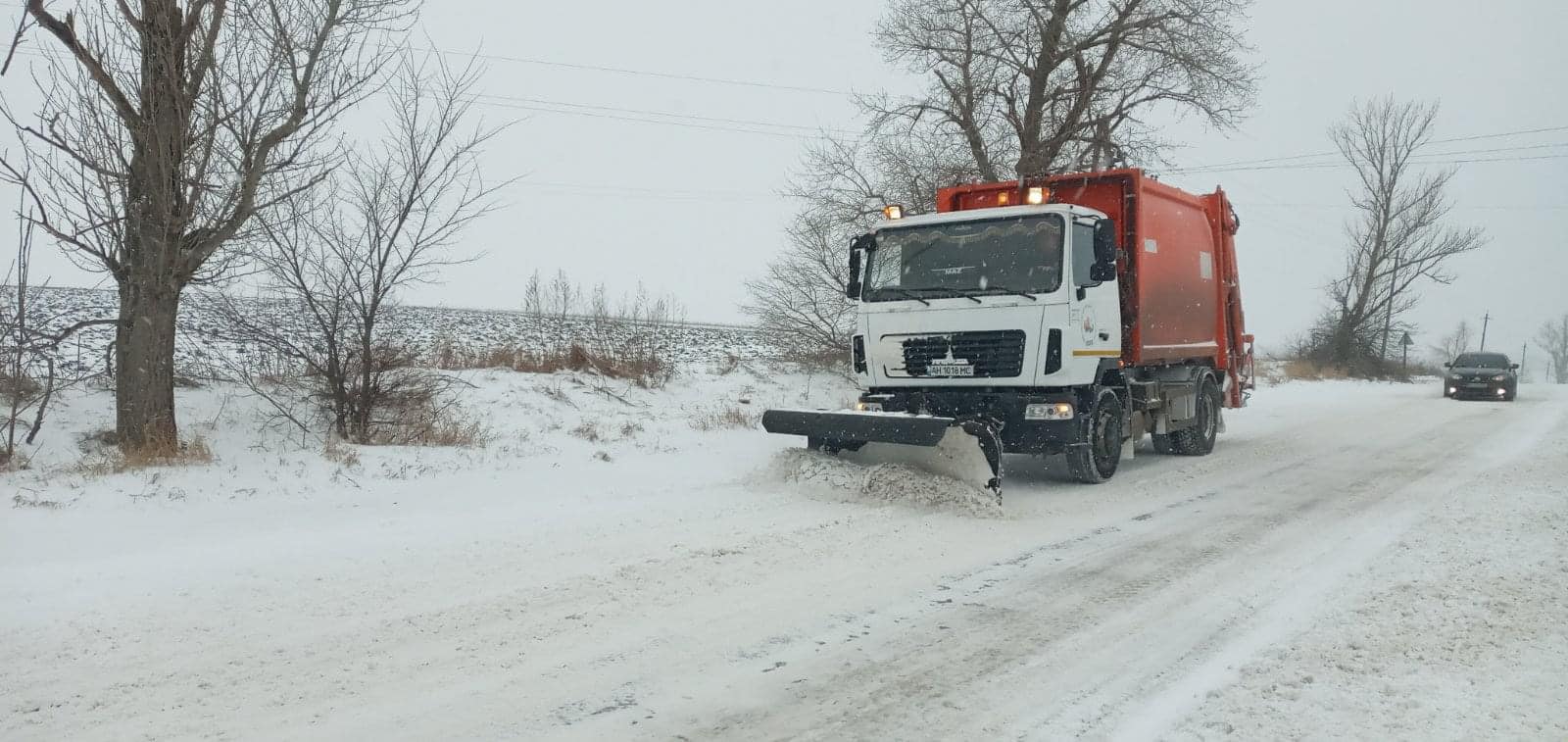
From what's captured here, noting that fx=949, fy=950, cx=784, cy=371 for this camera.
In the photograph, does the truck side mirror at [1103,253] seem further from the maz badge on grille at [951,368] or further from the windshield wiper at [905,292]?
the windshield wiper at [905,292]

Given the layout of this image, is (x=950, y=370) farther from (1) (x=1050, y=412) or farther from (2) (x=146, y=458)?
(2) (x=146, y=458)

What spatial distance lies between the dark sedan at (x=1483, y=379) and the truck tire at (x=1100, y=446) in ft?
71.6

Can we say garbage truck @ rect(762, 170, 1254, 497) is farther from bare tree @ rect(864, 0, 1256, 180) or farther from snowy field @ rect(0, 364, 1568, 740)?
bare tree @ rect(864, 0, 1256, 180)

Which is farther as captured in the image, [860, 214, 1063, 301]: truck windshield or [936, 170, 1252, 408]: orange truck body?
[936, 170, 1252, 408]: orange truck body

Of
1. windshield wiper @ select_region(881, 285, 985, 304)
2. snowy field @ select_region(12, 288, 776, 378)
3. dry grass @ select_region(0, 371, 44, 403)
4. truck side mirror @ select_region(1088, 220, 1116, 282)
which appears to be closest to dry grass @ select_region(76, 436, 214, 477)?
dry grass @ select_region(0, 371, 44, 403)

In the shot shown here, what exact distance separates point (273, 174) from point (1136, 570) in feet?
26.7

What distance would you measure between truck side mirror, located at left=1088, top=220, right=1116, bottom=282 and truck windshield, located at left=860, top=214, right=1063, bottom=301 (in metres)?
0.36

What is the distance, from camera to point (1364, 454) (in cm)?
1149

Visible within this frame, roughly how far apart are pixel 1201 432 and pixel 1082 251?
4483 mm

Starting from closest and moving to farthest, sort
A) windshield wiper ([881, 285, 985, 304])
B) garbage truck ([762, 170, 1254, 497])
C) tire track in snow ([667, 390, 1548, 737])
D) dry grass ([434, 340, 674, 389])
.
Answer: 1. tire track in snow ([667, 390, 1548, 737])
2. garbage truck ([762, 170, 1254, 497])
3. windshield wiper ([881, 285, 985, 304])
4. dry grass ([434, 340, 674, 389])

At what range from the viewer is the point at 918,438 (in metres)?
7.52

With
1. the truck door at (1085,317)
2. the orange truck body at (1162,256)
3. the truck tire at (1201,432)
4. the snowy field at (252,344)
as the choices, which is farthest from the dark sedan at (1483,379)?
the truck door at (1085,317)

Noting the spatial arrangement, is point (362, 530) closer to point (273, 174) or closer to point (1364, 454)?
point (273, 174)

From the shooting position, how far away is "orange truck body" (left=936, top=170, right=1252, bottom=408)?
31.8 ft
